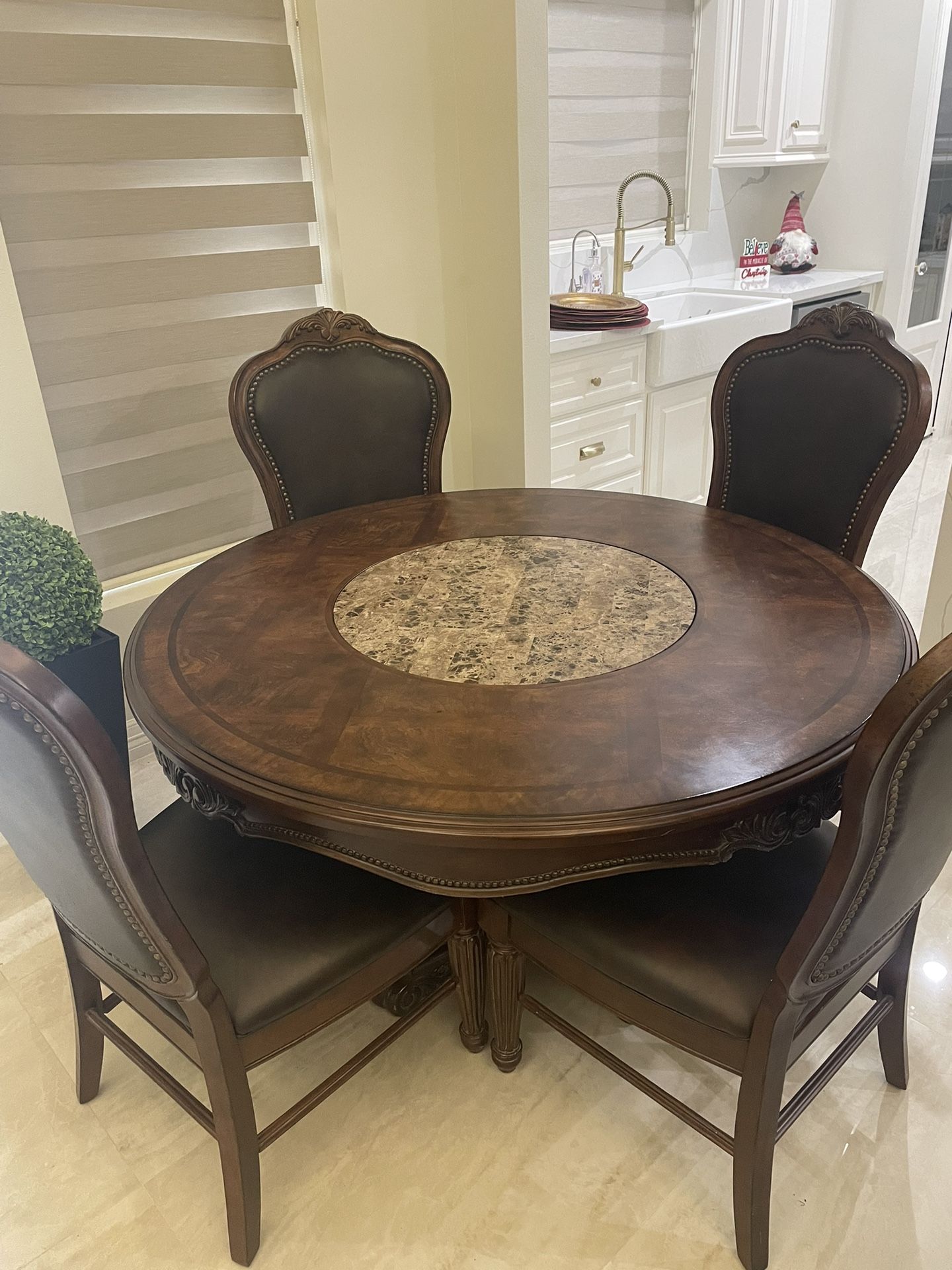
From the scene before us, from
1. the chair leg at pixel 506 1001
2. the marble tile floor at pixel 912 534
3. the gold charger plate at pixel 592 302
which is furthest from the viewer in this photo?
the marble tile floor at pixel 912 534

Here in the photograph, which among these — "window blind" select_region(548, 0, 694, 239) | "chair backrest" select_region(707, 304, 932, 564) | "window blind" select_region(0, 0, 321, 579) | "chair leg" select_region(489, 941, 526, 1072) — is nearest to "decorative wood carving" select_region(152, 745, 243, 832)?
"chair leg" select_region(489, 941, 526, 1072)

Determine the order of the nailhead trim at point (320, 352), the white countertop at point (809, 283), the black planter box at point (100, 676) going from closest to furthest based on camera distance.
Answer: the black planter box at point (100, 676) < the nailhead trim at point (320, 352) < the white countertop at point (809, 283)

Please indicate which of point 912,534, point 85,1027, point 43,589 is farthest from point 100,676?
point 912,534

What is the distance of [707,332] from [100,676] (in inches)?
94.3

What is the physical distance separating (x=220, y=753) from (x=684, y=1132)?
966 millimetres

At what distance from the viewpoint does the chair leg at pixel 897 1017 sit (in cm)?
137

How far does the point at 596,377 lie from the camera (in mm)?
3062

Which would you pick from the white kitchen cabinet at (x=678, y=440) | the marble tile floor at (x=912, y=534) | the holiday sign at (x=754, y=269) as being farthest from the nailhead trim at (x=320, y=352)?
the holiday sign at (x=754, y=269)

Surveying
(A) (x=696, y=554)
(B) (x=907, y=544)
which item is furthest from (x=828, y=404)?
(B) (x=907, y=544)

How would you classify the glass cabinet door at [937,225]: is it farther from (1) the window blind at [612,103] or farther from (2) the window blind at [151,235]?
(2) the window blind at [151,235]

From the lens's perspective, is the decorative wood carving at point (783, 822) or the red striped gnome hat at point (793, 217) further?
the red striped gnome hat at point (793, 217)

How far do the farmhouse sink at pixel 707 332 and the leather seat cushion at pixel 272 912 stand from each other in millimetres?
2387

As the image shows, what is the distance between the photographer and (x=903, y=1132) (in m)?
1.45

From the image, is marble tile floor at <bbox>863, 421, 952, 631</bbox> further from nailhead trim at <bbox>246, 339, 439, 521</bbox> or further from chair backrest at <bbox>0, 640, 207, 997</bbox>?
chair backrest at <bbox>0, 640, 207, 997</bbox>
